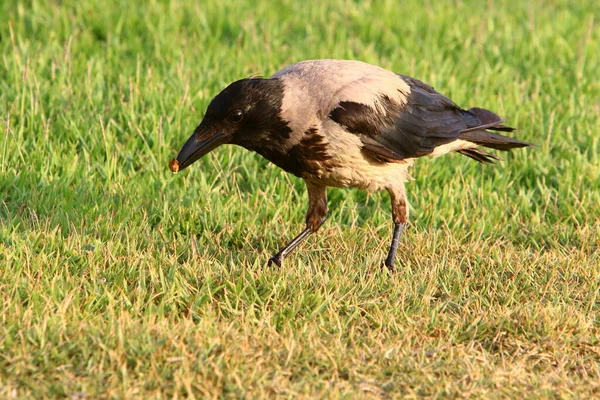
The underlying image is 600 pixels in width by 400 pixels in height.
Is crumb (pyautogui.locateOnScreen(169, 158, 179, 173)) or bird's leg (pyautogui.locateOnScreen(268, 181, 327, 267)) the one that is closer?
crumb (pyautogui.locateOnScreen(169, 158, 179, 173))

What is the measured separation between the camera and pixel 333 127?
5320mm

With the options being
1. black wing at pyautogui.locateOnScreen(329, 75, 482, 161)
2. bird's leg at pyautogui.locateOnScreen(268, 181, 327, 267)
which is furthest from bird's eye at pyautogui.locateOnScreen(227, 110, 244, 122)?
bird's leg at pyautogui.locateOnScreen(268, 181, 327, 267)

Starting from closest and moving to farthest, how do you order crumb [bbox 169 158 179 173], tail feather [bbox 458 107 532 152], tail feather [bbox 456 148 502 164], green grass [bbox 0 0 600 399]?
1. green grass [bbox 0 0 600 399]
2. crumb [bbox 169 158 179 173]
3. tail feather [bbox 458 107 532 152]
4. tail feather [bbox 456 148 502 164]

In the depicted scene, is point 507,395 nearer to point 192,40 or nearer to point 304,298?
point 304,298

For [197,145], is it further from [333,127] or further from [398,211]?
[398,211]

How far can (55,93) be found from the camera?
7.32 meters

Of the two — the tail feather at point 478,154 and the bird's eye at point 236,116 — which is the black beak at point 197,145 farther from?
the tail feather at point 478,154

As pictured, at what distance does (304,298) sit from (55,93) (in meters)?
3.42

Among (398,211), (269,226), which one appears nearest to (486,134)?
(398,211)

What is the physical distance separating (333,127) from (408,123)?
0.66 meters

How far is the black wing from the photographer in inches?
213

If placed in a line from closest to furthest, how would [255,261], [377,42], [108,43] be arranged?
[255,261] → [108,43] → [377,42]

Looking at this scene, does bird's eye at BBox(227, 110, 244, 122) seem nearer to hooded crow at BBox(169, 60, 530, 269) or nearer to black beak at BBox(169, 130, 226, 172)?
hooded crow at BBox(169, 60, 530, 269)

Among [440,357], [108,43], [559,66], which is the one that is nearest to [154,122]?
[108,43]
